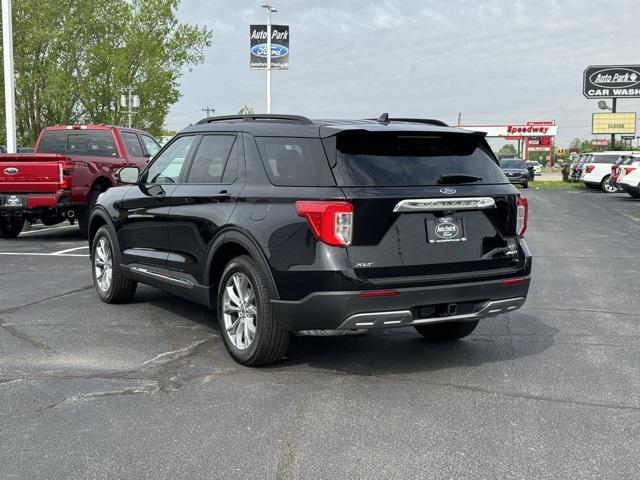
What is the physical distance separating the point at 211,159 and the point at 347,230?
5.75 ft

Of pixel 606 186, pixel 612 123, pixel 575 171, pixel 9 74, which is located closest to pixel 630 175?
pixel 606 186

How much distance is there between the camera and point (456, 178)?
5090mm

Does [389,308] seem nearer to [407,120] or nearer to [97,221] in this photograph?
[407,120]

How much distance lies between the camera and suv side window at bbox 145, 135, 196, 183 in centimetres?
637

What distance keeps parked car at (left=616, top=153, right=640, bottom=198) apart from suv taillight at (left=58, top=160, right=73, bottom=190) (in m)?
20.6

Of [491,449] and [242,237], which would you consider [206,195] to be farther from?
[491,449]

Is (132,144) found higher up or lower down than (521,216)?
higher up

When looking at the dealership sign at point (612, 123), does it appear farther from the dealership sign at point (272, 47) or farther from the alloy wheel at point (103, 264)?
the alloy wheel at point (103, 264)

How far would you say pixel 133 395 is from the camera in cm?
466

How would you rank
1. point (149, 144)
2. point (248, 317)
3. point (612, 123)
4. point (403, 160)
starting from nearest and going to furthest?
point (403, 160), point (248, 317), point (149, 144), point (612, 123)

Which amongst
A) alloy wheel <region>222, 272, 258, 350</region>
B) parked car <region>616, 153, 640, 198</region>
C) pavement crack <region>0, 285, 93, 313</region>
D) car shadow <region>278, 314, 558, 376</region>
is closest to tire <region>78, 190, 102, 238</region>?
pavement crack <region>0, 285, 93, 313</region>

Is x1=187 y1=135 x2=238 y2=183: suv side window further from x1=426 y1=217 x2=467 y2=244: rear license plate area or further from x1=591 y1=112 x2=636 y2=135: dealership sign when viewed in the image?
x1=591 y1=112 x2=636 y2=135: dealership sign

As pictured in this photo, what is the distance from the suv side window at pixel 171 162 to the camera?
637 centimetres

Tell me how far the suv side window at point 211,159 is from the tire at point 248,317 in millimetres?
822
